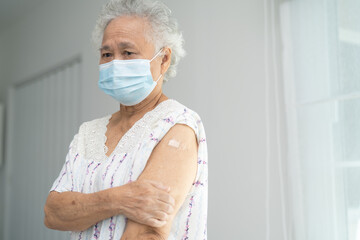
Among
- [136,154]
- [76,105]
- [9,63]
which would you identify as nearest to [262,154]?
[136,154]

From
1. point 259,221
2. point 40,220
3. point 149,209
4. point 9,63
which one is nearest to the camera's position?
point 149,209

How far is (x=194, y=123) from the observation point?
116 cm

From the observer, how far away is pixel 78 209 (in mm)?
1078

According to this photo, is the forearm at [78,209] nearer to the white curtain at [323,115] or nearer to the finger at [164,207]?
the finger at [164,207]

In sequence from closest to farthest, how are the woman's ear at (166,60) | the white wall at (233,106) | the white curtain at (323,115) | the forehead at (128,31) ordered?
the forehead at (128,31) < the woman's ear at (166,60) < the white curtain at (323,115) < the white wall at (233,106)

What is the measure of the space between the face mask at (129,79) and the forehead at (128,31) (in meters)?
0.06

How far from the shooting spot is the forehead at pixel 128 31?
120 centimetres

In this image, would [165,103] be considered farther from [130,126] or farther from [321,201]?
[321,201]

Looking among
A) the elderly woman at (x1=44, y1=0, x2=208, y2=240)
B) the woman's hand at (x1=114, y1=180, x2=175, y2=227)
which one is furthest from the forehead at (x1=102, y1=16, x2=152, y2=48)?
the woman's hand at (x1=114, y1=180, x2=175, y2=227)

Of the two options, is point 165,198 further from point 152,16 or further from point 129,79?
point 152,16

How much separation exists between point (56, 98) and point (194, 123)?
117 inches

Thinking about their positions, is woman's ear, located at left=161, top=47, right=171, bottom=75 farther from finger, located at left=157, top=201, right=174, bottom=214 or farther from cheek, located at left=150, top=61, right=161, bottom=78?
finger, located at left=157, top=201, right=174, bottom=214

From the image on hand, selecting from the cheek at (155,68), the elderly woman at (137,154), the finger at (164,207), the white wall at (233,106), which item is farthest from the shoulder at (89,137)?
the white wall at (233,106)

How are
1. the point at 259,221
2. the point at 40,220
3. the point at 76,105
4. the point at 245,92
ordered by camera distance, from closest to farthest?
the point at 259,221 → the point at 245,92 → the point at 76,105 → the point at 40,220
